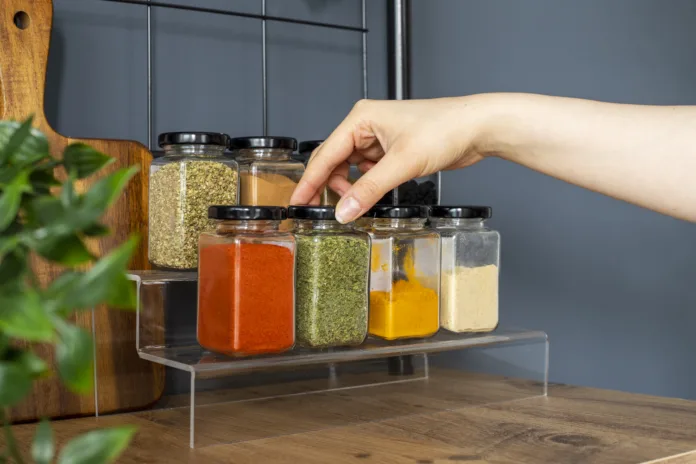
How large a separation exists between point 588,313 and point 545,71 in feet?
1.42

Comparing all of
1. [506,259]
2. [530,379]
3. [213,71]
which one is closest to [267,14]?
[213,71]

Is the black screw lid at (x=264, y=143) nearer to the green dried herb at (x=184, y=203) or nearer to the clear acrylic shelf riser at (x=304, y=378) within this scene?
the green dried herb at (x=184, y=203)

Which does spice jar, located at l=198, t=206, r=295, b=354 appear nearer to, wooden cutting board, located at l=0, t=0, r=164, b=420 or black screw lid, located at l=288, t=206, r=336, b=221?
black screw lid, located at l=288, t=206, r=336, b=221

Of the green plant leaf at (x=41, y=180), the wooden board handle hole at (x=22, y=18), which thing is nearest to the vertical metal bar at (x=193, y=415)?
the wooden board handle hole at (x=22, y=18)

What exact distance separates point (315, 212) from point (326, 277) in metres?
0.08

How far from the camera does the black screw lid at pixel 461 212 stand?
116 centimetres

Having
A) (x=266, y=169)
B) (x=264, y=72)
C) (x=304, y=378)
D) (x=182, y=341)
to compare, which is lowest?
(x=304, y=378)

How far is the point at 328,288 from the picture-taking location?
0.98m

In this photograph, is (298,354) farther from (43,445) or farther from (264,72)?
(43,445)

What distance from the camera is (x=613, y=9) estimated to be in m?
1.37

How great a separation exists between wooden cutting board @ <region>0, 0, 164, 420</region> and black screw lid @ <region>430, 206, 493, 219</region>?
417mm

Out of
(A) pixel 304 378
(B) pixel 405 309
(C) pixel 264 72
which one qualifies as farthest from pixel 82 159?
(C) pixel 264 72

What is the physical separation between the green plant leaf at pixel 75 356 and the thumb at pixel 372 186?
0.70 metres

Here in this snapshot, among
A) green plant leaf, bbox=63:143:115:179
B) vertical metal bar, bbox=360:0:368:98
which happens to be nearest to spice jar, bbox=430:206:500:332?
vertical metal bar, bbox=360:0:368:98
